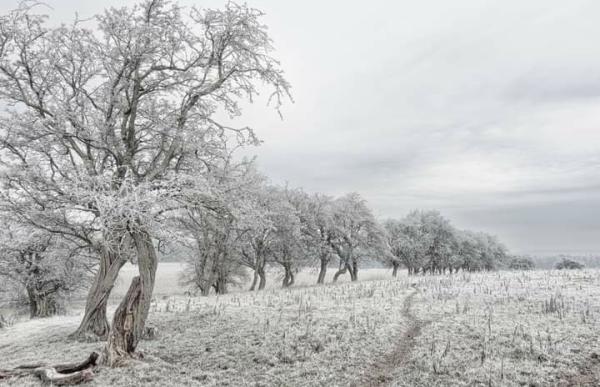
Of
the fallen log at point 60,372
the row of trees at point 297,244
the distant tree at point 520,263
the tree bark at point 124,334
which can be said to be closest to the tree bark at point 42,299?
the row of trees at point 297,244

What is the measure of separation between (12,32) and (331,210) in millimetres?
39301

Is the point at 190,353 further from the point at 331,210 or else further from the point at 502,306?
the point at 331,210

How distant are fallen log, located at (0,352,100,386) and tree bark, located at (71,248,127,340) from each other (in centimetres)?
416

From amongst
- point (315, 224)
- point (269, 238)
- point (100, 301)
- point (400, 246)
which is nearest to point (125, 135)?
point (100, 301)

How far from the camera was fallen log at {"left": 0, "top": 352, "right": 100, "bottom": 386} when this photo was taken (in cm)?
1009

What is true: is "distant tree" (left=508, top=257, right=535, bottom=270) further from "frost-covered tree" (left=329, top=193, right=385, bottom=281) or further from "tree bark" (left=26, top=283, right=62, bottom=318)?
"tree bark" (left=26, top=283, right=62, bottom=318)

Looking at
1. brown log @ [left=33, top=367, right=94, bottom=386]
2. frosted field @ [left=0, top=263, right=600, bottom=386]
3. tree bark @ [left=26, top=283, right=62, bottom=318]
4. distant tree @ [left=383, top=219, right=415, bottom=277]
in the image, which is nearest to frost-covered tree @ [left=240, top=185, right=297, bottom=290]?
tree bark @ [left=26, top=283, right=62, bottom=318]

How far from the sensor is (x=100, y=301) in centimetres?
1577

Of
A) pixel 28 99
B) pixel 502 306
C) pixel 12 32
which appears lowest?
pixel 502 306

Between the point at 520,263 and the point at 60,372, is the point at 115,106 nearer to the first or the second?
the point at 60,372

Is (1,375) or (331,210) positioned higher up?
(331,210)

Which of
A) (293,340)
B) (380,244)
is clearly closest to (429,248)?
(380,244)

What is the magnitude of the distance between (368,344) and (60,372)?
840 centimetres

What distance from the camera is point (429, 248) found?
72.9 m
